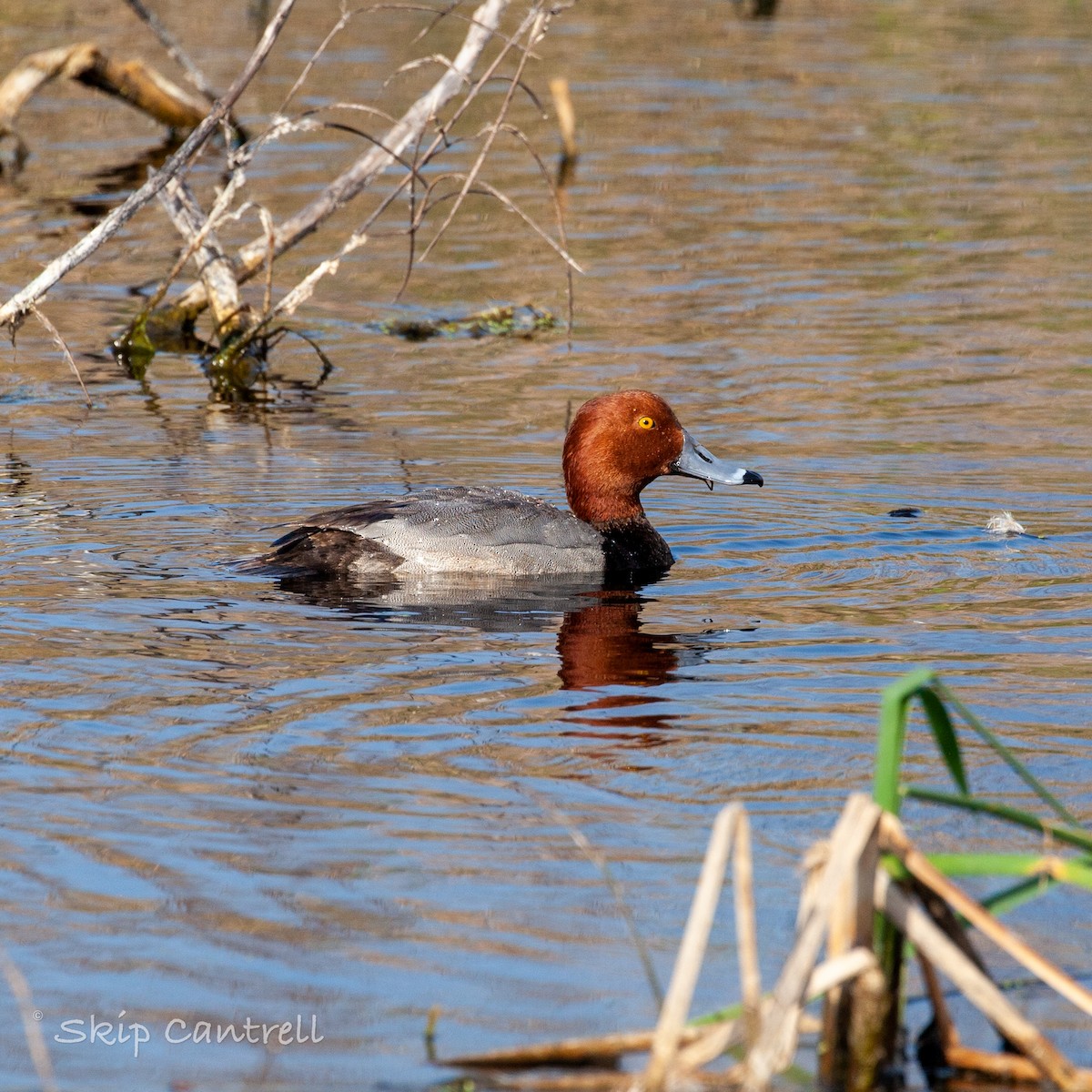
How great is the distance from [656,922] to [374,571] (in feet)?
12.9

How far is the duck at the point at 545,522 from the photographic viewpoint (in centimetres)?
830

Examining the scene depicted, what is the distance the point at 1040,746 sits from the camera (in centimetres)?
599

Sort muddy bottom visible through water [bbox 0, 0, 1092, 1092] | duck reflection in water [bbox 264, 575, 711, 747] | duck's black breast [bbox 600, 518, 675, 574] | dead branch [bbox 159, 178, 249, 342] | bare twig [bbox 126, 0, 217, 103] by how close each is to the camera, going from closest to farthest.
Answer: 1. muddy bottom visible through water [bbox 0, 0, 1092, 1092]
2. duck reflection in water [bbox 264, 575, 711, 747]
3. duck's black breast [bbox 600, 518, 675, 574]
4. bare twig [bbox 126, 0, 217, 103]
5. dead branch [bbox 159, 178, 249, 342]

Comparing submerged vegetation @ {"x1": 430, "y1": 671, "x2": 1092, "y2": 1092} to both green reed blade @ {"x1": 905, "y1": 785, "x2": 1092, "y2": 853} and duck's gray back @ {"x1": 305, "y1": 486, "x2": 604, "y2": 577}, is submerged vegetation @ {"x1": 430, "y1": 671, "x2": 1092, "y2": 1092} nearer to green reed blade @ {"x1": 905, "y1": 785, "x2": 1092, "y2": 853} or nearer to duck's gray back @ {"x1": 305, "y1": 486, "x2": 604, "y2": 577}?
green reed blade @ {"x1": 905, "y1": 785, "x2": 1092, "y2": 853}

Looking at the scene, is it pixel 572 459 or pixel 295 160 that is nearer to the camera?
pixel 572 459

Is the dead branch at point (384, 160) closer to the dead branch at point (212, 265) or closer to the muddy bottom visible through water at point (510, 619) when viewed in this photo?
the dead branch at point (212, 265)

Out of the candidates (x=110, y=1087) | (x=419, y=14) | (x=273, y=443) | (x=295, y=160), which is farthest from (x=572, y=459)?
(x=419, y=14)

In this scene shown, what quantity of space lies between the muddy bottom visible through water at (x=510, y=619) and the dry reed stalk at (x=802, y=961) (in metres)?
0.54

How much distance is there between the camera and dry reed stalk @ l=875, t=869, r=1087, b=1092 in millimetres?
3424

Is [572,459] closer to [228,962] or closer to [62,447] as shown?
[62,447]

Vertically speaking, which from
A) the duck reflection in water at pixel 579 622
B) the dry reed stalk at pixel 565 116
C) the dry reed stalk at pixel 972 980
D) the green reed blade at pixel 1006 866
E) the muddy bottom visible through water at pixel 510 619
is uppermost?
the dry reed stalk at pixel 565 116

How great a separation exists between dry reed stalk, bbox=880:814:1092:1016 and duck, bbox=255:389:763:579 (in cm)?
494

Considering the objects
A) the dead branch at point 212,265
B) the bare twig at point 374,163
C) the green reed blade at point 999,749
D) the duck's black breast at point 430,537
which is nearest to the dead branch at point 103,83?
the bare twig at point 374,163

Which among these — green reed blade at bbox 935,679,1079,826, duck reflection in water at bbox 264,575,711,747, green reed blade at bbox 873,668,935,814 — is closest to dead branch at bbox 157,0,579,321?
duck reflection in water at bbox 264,575,711,747
